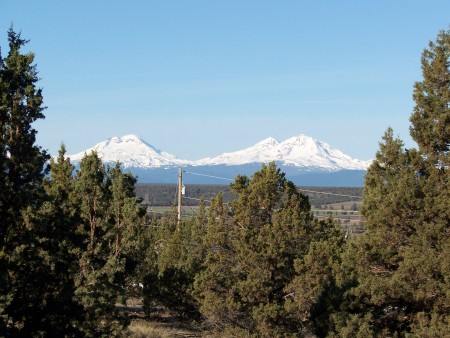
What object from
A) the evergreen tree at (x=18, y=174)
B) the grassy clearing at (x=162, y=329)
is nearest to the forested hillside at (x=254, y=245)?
the evergreen tree at (x=18, y=174)

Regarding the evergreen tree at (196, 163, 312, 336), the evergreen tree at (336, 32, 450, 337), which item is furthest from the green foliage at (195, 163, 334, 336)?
the evergreen tree at (336, 32, 450, 337)

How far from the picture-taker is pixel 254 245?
2003 cm

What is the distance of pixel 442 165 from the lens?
16.2 metres

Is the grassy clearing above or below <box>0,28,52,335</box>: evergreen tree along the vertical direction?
below

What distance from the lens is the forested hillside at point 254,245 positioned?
1335 centimetres

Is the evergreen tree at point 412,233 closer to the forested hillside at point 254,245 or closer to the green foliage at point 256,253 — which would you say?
the forested hillside at point 254,245

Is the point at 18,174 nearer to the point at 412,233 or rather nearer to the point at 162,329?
the point at 412,233

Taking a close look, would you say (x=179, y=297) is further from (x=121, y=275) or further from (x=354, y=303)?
(x=354, y=303)

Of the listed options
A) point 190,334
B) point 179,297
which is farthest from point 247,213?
point 190,334

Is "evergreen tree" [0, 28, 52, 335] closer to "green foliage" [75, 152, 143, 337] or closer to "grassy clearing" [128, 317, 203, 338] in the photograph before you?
"green foliage" [75, 152, 143, 337]

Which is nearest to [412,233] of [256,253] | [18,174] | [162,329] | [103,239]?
Result: [256,253]

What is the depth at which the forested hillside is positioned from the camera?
1335 cm

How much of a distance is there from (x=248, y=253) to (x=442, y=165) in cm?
703

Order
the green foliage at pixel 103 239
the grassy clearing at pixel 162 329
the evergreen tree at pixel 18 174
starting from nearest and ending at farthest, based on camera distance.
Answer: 1. the evergreen tree at pixel 18 174
2. the green foliage at pixel 103 239
3. the grassy clearing at pixel 162 329
